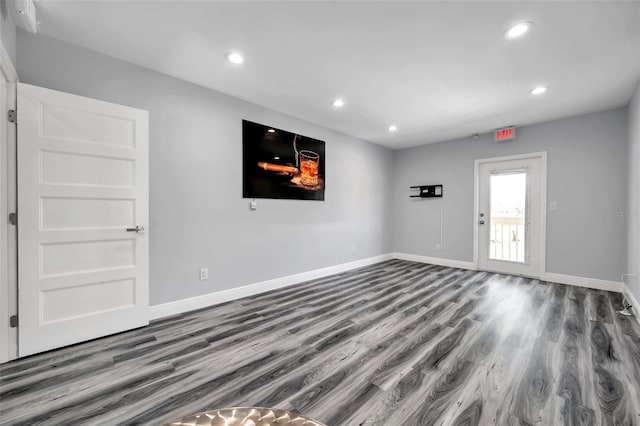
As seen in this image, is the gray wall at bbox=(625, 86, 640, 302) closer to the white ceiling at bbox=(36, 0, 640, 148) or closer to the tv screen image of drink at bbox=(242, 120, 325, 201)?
the white ceiling at bbox=(36, 0, 640, 148)

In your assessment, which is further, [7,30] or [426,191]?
[426,191]

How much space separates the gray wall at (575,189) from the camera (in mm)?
3834

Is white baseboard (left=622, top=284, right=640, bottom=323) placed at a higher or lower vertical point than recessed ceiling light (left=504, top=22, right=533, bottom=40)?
lower

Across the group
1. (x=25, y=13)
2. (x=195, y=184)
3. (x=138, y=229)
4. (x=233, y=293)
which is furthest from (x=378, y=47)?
(x=233, y=293)

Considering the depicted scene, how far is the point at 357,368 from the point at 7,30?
3.59 meters

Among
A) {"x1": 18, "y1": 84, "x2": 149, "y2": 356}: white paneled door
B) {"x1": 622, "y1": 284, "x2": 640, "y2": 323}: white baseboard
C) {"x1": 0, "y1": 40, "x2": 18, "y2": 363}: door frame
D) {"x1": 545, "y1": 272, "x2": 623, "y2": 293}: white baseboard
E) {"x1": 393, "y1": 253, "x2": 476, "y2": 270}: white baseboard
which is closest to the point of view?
{"x1": 0, "y1": 40, "x2": 18, "y2": 363}: door frame

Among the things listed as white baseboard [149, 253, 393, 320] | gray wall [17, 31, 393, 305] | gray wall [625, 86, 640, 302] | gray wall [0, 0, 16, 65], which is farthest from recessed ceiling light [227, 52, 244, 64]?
gray wall [625, 86, 640, 302]

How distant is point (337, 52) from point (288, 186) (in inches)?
79.5

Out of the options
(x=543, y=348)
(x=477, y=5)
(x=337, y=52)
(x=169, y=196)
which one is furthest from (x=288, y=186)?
(x=543, y=348)

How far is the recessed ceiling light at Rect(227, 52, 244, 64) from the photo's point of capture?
2.54 m

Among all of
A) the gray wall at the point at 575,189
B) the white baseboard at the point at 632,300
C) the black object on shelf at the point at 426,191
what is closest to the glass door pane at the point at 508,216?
the gray wall at the point at 575,189

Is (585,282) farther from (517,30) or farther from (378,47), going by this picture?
(378,47)

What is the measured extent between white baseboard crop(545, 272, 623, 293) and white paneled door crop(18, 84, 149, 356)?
18.9ft

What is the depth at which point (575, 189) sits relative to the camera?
415 centimetres
